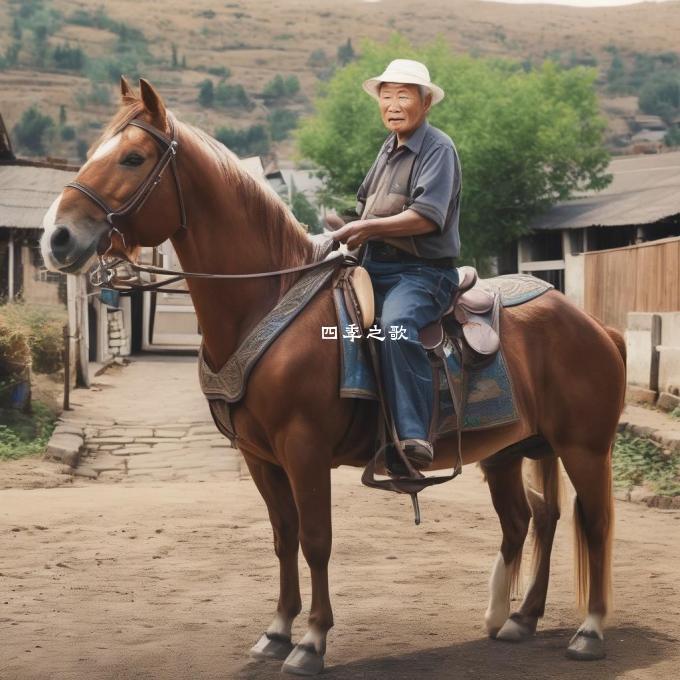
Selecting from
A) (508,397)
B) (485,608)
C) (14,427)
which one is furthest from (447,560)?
(14,427)

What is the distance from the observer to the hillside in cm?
12556

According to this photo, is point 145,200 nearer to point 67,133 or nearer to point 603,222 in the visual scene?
point 603,222

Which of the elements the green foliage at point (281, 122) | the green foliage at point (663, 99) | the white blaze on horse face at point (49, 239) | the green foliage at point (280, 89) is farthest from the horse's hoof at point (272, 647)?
the green foliage at point (280, 89)

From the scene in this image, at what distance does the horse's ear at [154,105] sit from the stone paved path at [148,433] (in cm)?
814

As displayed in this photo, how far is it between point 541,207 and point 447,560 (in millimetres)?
30869

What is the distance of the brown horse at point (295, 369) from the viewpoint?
4547 millimetres

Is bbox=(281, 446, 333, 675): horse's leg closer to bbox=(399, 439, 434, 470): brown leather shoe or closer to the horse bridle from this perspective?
bbox=(399, 439, 434, 470): brown leather shoe

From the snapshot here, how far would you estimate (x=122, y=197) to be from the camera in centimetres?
448

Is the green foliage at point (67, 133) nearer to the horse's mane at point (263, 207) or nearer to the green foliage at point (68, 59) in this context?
the green foliage at point (68, 59)

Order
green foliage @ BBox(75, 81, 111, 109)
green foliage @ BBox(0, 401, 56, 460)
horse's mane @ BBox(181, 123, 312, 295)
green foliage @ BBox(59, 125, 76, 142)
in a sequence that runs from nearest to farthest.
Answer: horse's mane @ BBox(181, 123, 312, 295) < green foliage @ BBox(0, 401, 56, 460) < green foliage @ BBox(59, 125, 76, 142) < green foliage @ BBox(75, 81, 111, 109)

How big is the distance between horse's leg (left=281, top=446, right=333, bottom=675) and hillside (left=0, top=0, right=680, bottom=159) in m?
98.6

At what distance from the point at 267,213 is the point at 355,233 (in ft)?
1.35

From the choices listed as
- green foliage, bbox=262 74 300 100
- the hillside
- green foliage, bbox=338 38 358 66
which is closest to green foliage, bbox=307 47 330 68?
the hillside

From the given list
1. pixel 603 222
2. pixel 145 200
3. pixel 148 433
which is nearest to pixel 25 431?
pixel 148 433
